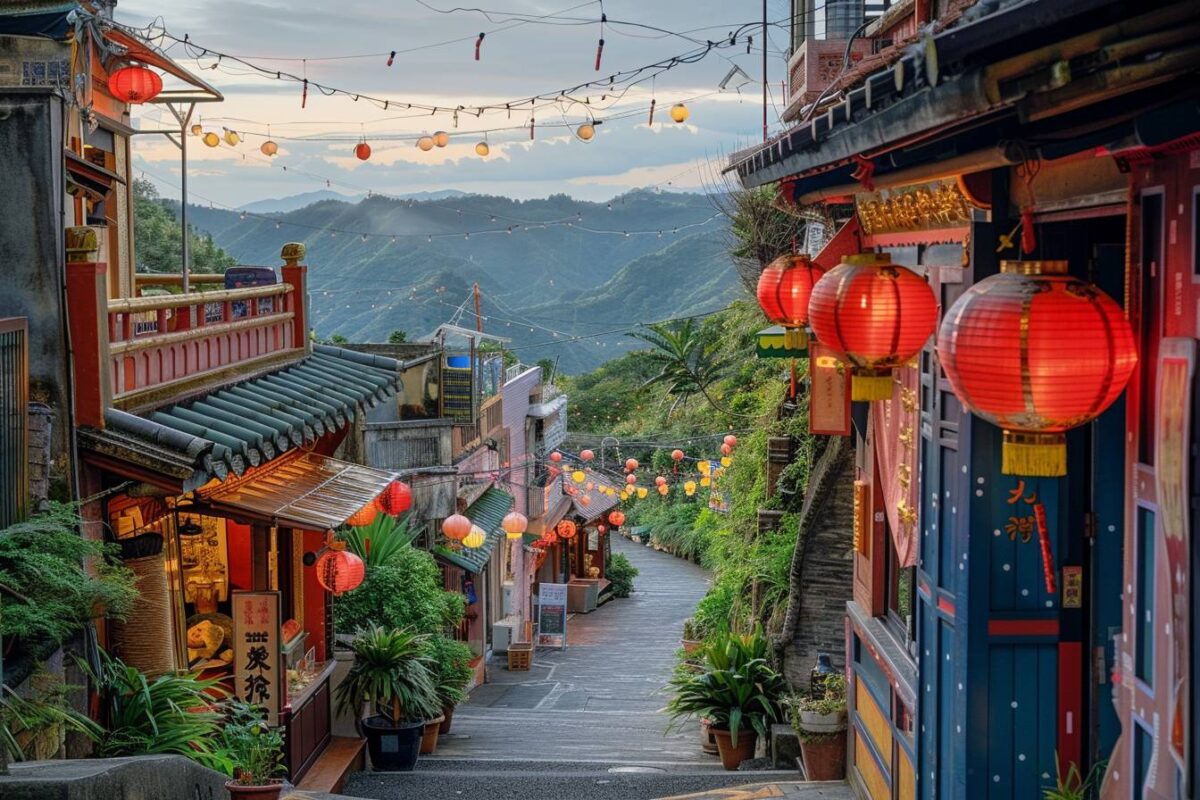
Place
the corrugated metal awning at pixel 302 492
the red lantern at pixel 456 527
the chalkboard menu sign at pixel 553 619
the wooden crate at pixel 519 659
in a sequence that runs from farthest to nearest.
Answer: the chalkboard menu sign at pixel 553 619 < the wooden crate at pixel 519 659 < the red lantern at pixel 456 527 < the corrugated metal awning at pixel 302 492

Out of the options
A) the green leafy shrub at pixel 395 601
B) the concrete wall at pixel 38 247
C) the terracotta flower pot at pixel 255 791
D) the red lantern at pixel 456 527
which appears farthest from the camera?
the red lantern at pixel 456 527

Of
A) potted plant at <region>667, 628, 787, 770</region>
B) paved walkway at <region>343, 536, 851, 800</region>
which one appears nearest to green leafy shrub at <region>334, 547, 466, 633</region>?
paved walkway at <region>343, 536, 851, 800</region>

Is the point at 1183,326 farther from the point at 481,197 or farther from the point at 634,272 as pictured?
the point at 481,197

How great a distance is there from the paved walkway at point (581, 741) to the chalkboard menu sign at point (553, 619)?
0.35 metres

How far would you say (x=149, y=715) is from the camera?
9453 millimetres

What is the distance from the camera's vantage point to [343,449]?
66.2 ft

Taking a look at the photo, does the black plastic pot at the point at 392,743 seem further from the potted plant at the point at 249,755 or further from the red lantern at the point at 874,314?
the red lantern at the point at 874,314

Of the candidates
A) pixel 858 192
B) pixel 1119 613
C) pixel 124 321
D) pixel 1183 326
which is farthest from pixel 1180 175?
pixel 124 321

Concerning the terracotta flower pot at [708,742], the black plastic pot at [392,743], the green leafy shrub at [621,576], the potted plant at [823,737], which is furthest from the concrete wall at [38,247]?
the green leafy shrub at [621,576]

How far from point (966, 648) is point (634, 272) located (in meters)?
107

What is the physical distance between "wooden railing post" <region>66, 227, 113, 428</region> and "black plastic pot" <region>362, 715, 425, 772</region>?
25.6 ft

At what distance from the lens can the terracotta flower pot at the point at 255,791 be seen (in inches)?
425

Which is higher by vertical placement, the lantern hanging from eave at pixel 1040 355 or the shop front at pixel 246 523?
the lantern hanging from eave at pixel 1040 355

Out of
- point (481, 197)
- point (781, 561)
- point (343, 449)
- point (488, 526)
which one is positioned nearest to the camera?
point (781, 561)
